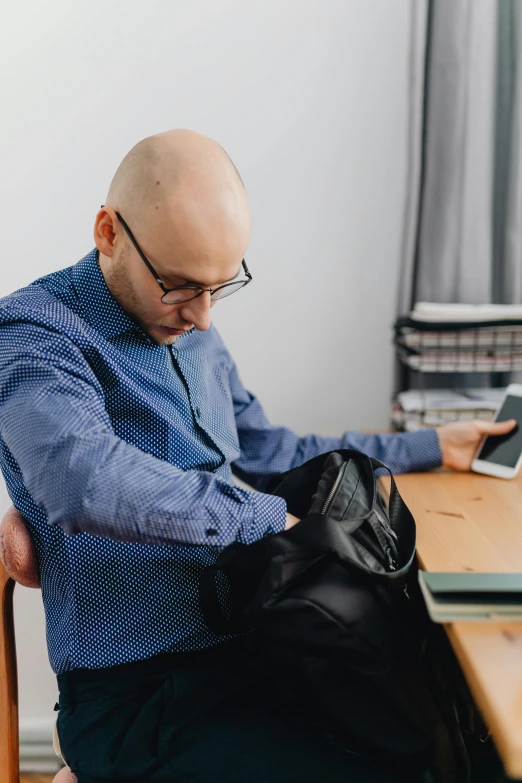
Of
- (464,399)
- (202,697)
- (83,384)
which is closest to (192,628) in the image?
(202,697)

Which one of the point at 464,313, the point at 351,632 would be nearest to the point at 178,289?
the point at 351,632

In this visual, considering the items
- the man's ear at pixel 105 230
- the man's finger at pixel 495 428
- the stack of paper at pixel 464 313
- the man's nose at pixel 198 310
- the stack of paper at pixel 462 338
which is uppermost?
the man's ear at pixel 105 230

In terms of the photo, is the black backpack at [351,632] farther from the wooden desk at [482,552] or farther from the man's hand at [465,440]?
the man's hand at [465,440]

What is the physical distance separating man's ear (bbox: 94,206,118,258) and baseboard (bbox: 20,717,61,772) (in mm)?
1440

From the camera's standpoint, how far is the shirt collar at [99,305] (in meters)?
1.10

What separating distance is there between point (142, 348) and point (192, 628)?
0.46 m

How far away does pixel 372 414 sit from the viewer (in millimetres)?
1900

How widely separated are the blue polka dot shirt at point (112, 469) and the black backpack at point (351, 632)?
9 centimetres

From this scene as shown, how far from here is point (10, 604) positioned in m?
1.11

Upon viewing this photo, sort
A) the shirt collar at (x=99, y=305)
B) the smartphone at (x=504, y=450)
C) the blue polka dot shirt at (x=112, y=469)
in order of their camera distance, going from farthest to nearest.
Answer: the smartphone at (x=504, y=450) < the shirt collar at (x=99, y=305) < the blue polka dot shirt at (x=112, y=469)

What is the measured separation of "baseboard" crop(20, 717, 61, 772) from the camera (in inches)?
74.8

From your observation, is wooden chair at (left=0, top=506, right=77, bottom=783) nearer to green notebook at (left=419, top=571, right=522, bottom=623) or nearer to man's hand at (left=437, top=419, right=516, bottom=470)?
green notebook at (left=419, top=571, right=522, bottom=623)

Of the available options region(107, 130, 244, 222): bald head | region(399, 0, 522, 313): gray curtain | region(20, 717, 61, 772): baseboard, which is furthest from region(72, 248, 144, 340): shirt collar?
region(20, 717, 61, 772): baseboard

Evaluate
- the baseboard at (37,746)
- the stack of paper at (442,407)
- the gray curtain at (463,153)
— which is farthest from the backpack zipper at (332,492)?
the baseboard at (37,746)
